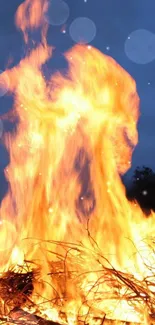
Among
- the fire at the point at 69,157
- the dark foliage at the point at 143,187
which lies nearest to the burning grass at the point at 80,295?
the fire at the point at 69,157

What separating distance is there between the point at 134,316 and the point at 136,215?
1.67 meters

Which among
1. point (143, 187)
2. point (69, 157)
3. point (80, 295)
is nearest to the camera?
point (80, 295)

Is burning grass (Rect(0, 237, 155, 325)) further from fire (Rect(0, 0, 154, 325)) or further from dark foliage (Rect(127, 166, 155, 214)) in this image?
dark foliage (Rect(127, 166, 155, 214))

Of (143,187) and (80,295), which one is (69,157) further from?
(143,187)

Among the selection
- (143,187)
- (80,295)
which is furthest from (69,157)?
(143,187)

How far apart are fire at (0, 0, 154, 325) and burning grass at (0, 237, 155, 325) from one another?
0.50m

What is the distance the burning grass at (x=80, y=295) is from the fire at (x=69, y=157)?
0.50 meters

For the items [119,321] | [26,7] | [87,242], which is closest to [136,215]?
[87,242]

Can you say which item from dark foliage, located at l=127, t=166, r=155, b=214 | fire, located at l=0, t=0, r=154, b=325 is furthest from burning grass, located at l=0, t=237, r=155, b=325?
dark foliage, located at l=127, t=166, r=155, b=214

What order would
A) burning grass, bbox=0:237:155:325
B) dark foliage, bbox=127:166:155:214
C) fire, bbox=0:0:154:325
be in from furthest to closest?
dark foliage, bbox=127:166:155:214, fire, bbox=0:0:154:325, burning grass, bbox=0:237:155:325

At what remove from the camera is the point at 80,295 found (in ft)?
14.2

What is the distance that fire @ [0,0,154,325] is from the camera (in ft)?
18.2

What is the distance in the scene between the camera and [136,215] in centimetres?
562

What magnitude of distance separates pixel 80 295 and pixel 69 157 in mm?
2243
